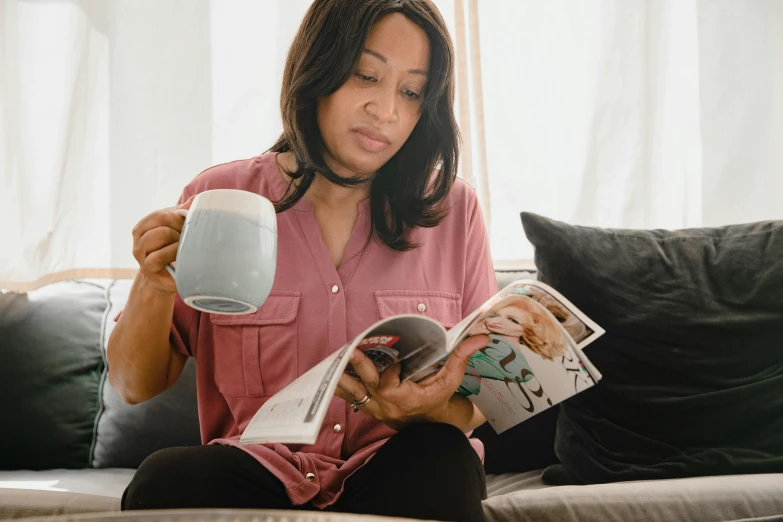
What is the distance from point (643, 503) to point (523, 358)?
1.42 ft

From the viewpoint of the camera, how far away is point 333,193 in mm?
1336

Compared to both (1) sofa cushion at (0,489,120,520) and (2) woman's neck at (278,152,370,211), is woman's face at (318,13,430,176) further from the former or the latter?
(1) sofa cushion at (0,489,120,520)

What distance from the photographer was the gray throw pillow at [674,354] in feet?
4.68

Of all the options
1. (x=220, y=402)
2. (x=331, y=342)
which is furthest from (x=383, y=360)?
(x=220, y=402)

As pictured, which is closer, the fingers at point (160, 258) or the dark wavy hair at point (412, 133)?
→ the fingers at point (160, 258)

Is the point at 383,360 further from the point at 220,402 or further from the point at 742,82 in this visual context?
the point at 742,82

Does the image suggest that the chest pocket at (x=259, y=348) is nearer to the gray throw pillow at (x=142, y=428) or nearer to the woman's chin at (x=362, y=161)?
the woman's chin at (x=362, y=161)

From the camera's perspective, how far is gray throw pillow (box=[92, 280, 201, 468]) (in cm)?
164

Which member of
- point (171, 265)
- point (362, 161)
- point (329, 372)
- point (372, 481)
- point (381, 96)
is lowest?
point (372, 481)

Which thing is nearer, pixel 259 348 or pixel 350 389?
pixel 350 389

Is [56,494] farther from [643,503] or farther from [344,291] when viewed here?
[643,503]

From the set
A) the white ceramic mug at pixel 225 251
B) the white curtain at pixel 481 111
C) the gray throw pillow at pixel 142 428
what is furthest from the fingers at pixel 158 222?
the white curtain at pixel 481 111

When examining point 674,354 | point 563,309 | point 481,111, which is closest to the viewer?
point 563,309

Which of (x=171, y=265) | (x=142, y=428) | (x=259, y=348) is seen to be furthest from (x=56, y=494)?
(x=171, y=265)
